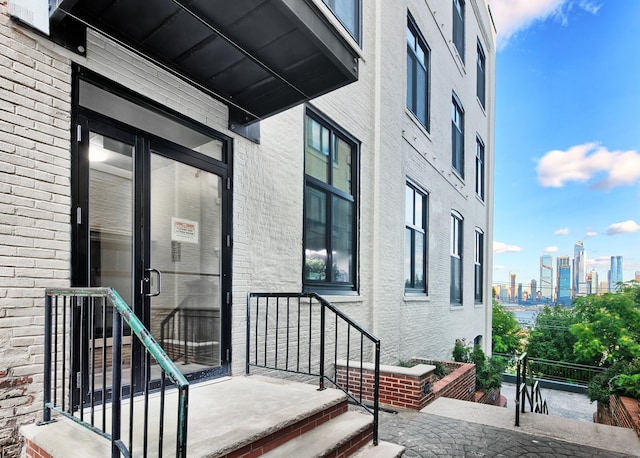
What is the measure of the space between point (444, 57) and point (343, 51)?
7953mm

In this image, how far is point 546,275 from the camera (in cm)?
5241

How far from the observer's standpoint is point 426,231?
9.31 meters

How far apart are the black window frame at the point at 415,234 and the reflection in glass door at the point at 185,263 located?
5.08m

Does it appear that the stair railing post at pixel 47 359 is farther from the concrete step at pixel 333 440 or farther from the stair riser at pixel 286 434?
the concrete step at pixel 333 440

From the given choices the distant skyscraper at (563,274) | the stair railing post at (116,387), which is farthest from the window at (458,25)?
the distant skyscraper at (563,274)

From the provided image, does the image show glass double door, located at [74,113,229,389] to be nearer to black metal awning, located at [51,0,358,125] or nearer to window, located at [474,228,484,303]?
black metal awning, located at [51,0,358,125]

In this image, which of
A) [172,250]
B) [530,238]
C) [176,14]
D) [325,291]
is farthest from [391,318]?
[530,238]

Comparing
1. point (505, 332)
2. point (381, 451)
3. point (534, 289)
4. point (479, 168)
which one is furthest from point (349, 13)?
point (534, 289)

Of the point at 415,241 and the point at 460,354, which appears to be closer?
the point at 415,241

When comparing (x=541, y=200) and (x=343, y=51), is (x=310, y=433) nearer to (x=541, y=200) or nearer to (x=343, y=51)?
(x=343, y=51)

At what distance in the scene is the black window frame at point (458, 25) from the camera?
11574 millimetres

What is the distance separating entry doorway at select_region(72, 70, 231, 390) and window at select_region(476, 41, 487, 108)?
507 inches

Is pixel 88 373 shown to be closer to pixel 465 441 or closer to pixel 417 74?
pixel 465 441

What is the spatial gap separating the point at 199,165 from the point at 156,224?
0.73m
